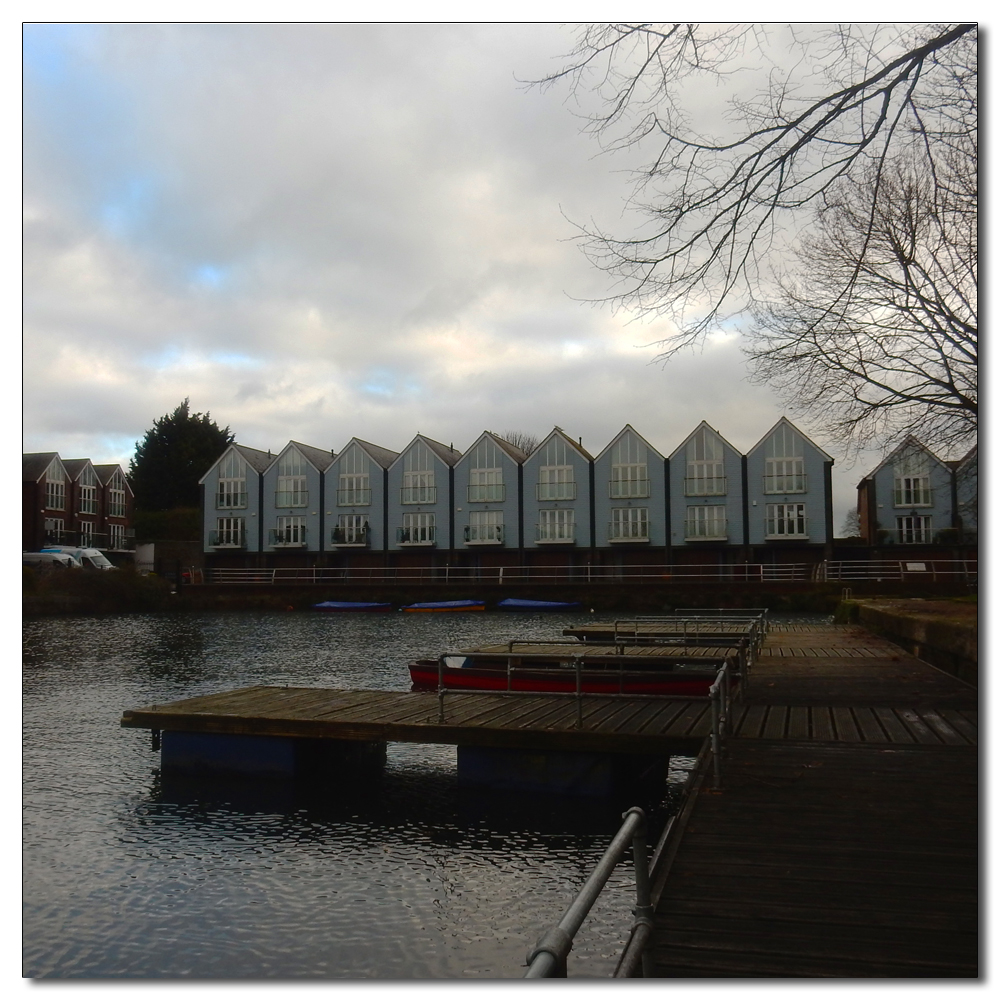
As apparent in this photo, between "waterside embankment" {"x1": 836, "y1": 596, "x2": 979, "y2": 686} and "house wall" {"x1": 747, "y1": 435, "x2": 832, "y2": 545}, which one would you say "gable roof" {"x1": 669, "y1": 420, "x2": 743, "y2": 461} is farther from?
"waterside embankment" {"x1": 836, "y1": 596, "x2": 979, "y2": 686}

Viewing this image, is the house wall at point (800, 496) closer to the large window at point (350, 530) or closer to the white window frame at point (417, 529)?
the white window frame at point (417, 529)

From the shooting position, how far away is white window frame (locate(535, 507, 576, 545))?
2159 inches

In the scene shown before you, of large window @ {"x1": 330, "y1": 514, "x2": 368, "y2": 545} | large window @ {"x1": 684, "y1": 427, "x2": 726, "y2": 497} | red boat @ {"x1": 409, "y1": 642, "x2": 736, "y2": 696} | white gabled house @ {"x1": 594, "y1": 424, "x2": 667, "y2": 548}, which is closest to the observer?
red boat @ {"x1": 409, "y1": 642, "x2": 736, "y2": 696}

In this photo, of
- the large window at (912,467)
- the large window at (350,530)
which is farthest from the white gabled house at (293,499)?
the large window at (912,467)

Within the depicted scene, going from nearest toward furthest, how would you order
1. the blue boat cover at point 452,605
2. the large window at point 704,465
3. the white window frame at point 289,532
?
1. the blue boat cover at point 452,605
2. the large window at point 704,465
3. the white window frame at point 289,532

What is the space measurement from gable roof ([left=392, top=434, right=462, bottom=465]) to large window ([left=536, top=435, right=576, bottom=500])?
6.34 meters

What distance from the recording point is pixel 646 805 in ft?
32.2

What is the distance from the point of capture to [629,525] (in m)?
53.6

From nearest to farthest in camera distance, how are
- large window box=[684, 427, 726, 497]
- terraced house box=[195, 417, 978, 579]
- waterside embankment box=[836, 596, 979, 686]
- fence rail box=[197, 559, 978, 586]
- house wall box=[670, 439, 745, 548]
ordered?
1. waterside embankment box=[836, 596, 979, 686]
2. fence rail box=[197, 559, 978, 586]
3. terraced house box=[195, 417, 978, 579]
4. house wall box=[670, 439, 745, 548]
5. large window box=[684, 427, 726, 497]

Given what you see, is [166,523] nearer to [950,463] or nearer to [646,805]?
[646,805]

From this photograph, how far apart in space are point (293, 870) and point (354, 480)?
169ft

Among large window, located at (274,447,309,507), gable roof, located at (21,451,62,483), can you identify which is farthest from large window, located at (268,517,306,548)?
gable roof, located at (21,451,62,483)

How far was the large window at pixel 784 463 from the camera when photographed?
50250 millimetres

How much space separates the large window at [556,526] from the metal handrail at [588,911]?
51.1 meters
